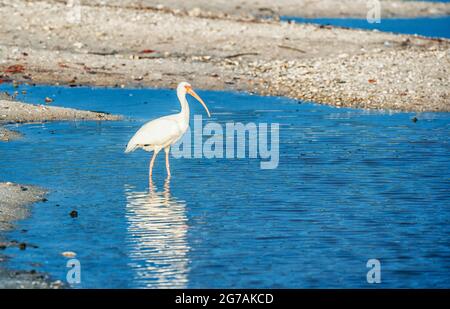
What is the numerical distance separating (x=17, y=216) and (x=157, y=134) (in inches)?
138

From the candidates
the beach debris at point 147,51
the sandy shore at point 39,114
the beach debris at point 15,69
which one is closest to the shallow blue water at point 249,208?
the sandy shore at point 39,114

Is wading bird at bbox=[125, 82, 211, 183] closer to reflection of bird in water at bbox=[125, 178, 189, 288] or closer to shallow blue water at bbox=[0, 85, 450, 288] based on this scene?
shallow blue water at bbox=[0, 85, 450, 288]

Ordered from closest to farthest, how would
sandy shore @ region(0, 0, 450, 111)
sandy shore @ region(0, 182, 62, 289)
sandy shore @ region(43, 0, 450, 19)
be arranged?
sandy shore @ region(0, 182, 62, 289)
sandy shore @ region(0, 0, 450, 111)
sandy shore @ region(43, 0, 450, 19)

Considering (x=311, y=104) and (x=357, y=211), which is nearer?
(x=357, y=211)

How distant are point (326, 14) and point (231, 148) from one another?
86.8ft

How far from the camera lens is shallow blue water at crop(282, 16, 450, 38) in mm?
35703

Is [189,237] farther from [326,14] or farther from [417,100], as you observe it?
[326,14]

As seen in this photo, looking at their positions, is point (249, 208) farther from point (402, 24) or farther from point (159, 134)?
point (402, 24)

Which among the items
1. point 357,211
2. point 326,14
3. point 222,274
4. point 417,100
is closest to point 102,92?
Answer: point 417,100

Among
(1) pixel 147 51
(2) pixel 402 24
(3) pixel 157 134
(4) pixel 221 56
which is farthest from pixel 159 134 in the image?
(2) pixel 402 24

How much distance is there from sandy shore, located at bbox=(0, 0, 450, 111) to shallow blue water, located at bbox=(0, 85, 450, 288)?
3.19m

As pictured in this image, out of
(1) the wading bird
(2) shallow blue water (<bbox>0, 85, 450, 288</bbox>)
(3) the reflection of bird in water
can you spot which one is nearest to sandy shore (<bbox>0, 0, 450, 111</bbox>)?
(2) shallow blue water (<bbox>0, 85, 450, 288</bbox>)

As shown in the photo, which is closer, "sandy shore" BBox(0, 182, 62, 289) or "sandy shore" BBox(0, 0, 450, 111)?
"sandy shore" BBox(0, 182, 62, 289)

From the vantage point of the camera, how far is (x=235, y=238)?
11.0 metres
